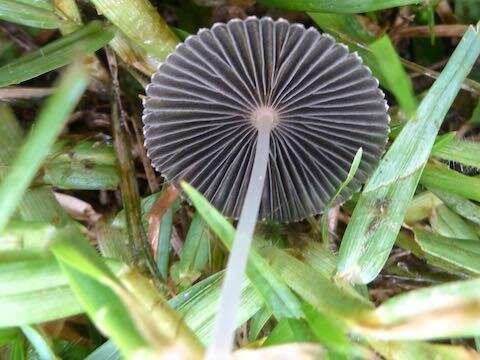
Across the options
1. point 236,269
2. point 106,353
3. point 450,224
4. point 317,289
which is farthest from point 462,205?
point 106,353

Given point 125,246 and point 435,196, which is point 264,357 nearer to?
point 125,246

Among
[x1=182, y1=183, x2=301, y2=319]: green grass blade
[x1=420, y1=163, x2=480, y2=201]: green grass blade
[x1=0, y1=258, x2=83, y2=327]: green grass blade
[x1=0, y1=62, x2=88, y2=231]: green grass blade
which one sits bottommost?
[x1=420, y1=163, x2=480, y2=201]: green grass blade

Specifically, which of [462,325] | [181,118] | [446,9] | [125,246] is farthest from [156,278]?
[446,9]

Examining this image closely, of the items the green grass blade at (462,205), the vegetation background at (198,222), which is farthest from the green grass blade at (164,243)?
the green grass blade at (462,205)

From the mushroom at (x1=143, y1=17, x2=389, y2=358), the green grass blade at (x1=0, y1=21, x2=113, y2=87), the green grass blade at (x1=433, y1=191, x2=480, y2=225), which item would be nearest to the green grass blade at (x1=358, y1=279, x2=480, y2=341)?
the mushroom at (x1=143, y1=17, x2=389, y2=358)

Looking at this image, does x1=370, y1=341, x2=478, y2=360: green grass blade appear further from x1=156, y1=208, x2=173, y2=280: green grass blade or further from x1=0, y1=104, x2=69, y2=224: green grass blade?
x1=0, y1=104, x2=69, y2=224: green grass blade

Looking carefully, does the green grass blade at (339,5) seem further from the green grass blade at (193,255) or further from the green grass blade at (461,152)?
the green grass blade at (193,255)
